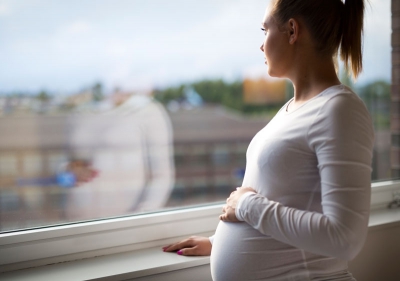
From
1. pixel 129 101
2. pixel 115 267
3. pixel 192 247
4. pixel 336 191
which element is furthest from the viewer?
pixel 129 101

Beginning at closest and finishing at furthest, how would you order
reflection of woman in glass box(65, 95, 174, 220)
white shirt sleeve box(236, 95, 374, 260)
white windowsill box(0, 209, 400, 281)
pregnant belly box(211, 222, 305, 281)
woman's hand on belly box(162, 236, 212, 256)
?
white shirt sleeve box(236, 95, 374, 260)
pregnant belly box(211, 222, 305, 281)
white windowsill box(0, 209, 400, 281)
woman's hand on belly box(162, 236, 212, 256)
reflection of woman in glass box(65, 95, 174, 220)

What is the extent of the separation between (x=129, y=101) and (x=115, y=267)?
2.25 ft

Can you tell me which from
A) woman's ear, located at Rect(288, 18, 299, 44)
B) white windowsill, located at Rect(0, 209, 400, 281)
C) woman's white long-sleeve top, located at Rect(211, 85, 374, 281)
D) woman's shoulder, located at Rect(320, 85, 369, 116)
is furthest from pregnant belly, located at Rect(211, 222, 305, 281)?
woman's ear, located at Rect(288, 18, 299, 44)

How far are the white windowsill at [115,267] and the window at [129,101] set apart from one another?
0.08 metres

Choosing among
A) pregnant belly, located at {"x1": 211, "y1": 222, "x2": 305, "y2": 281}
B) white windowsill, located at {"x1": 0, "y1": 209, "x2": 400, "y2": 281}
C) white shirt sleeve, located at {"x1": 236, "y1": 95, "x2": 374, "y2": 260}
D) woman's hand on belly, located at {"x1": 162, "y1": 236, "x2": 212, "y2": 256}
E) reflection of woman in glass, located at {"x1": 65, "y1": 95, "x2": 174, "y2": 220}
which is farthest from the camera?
reflection of woman in glass, located at {"x1": 65, "y1": 95, "x2": 174, "y2": 220}

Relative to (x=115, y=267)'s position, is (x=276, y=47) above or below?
above

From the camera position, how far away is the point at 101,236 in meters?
1.47

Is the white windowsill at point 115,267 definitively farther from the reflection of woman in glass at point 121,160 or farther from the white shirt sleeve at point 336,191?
the white shirt sleeve at point 336,191

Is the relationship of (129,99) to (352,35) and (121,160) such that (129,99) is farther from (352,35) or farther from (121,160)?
(352,35)

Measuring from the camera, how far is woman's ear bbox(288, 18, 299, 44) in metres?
1.17

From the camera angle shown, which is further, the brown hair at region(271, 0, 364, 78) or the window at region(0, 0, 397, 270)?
the window at region(0, 0, 397, 270)

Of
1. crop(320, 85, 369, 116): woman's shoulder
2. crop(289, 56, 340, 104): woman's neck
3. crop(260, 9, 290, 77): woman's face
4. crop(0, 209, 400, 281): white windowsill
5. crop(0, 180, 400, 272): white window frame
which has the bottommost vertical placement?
crop(0, 209, 400, 281): white windowsill

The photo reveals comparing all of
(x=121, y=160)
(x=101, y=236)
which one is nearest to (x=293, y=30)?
(x=101, y=236)

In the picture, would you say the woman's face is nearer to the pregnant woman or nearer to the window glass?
the pregnant woman
